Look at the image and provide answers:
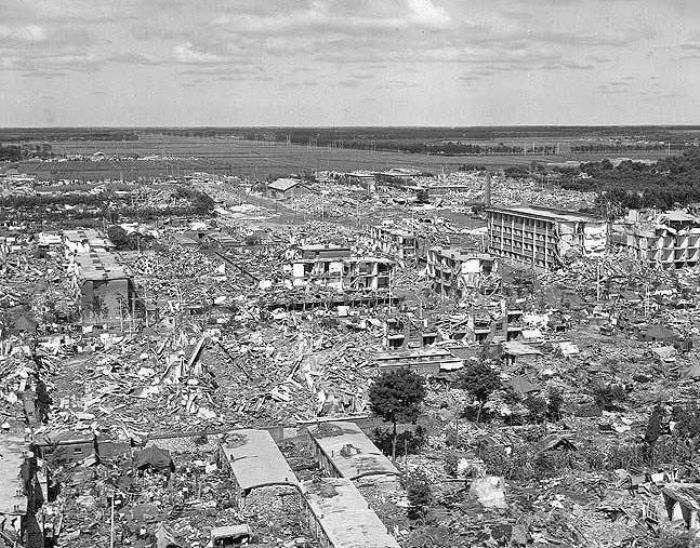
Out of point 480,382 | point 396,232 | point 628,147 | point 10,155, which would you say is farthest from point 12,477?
point 628,147

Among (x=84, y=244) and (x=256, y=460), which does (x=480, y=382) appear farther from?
(x=84, y=244)

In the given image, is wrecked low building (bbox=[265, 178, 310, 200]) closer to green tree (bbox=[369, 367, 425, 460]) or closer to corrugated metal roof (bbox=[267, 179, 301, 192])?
corrugated metal roof (bbox=[267, 179, 301, 192])

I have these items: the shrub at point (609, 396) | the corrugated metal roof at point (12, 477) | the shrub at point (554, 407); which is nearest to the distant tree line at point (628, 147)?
the shrub at point (609, 396)

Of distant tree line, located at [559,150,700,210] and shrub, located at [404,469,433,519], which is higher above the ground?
distant tree line, located at [559,150,700,210]

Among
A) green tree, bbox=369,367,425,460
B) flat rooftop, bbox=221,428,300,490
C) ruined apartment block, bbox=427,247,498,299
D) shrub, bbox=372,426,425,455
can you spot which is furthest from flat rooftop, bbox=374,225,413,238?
flat rooftop, bbox=221,428,300,490

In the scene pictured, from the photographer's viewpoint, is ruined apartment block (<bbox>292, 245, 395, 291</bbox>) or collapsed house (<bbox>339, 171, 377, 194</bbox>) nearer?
ruined apartment block (<bbox>292, 245, 395, 291</bbox>)

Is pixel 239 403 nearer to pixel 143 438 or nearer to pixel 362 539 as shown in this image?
pixel 143 438

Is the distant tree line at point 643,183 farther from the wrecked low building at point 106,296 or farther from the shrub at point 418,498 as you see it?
the shrub at point 418,498
